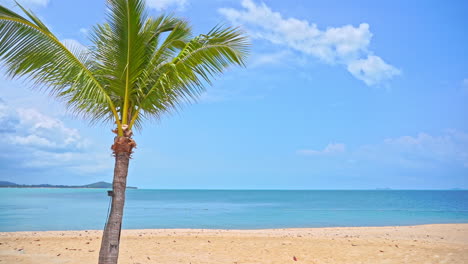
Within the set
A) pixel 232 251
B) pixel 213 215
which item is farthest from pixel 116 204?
pixel 213 215

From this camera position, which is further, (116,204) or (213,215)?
(213,215)

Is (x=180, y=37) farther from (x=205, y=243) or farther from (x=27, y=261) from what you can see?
(x=205, y=243)

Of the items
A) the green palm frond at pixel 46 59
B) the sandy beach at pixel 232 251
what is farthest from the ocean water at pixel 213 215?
the green palm frond at pixel 46 59

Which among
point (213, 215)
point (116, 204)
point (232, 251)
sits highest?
point (116, 204)

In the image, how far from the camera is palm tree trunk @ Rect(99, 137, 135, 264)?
6.34 metres

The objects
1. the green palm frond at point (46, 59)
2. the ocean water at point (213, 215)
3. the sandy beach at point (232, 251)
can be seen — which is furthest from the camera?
the ocean water at point (213, 215)

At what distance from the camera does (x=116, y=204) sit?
20.9 ft

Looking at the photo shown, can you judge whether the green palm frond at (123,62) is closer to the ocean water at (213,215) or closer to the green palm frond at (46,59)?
the green palm frond at (46,59)

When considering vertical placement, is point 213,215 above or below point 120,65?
below

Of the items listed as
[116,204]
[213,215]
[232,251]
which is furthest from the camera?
[213,215]

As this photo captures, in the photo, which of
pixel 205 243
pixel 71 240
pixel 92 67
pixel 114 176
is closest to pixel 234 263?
pixel 205 243

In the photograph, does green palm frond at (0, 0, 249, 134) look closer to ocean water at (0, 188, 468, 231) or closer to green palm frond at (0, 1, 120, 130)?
green palm frond at (0, 1, 120, 130)

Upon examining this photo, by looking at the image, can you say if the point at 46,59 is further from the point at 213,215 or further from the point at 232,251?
the point at 213,215

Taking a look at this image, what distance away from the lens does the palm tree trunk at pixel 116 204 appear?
Answer: 20.8 feet
